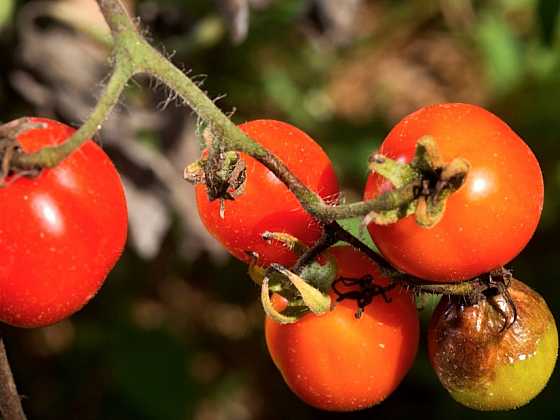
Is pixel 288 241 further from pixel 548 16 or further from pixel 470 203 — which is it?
pixel 548 16

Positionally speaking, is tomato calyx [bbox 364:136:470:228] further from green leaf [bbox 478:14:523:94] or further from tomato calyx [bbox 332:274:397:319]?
green leaf [bbox 478:14:523:94]

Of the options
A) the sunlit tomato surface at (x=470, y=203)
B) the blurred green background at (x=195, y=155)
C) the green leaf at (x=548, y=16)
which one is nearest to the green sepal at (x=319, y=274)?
the sunlit tomato surface at (x=470, y=203)

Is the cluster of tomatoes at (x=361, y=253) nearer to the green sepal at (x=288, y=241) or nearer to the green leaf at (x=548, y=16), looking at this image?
the green sepal at (x=288, y=241)

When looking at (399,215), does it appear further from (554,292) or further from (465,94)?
(465,94)

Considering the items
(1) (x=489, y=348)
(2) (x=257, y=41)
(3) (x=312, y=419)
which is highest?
(1) (x=489, y=348)

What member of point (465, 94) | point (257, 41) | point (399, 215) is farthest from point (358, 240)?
point (465, 94)

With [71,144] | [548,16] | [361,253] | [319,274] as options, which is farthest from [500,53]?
[71,144]

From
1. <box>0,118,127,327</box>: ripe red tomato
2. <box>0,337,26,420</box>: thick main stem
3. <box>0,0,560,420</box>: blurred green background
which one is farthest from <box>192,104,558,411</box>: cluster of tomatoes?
<box>0,0,560,420</box>: blurred green background
